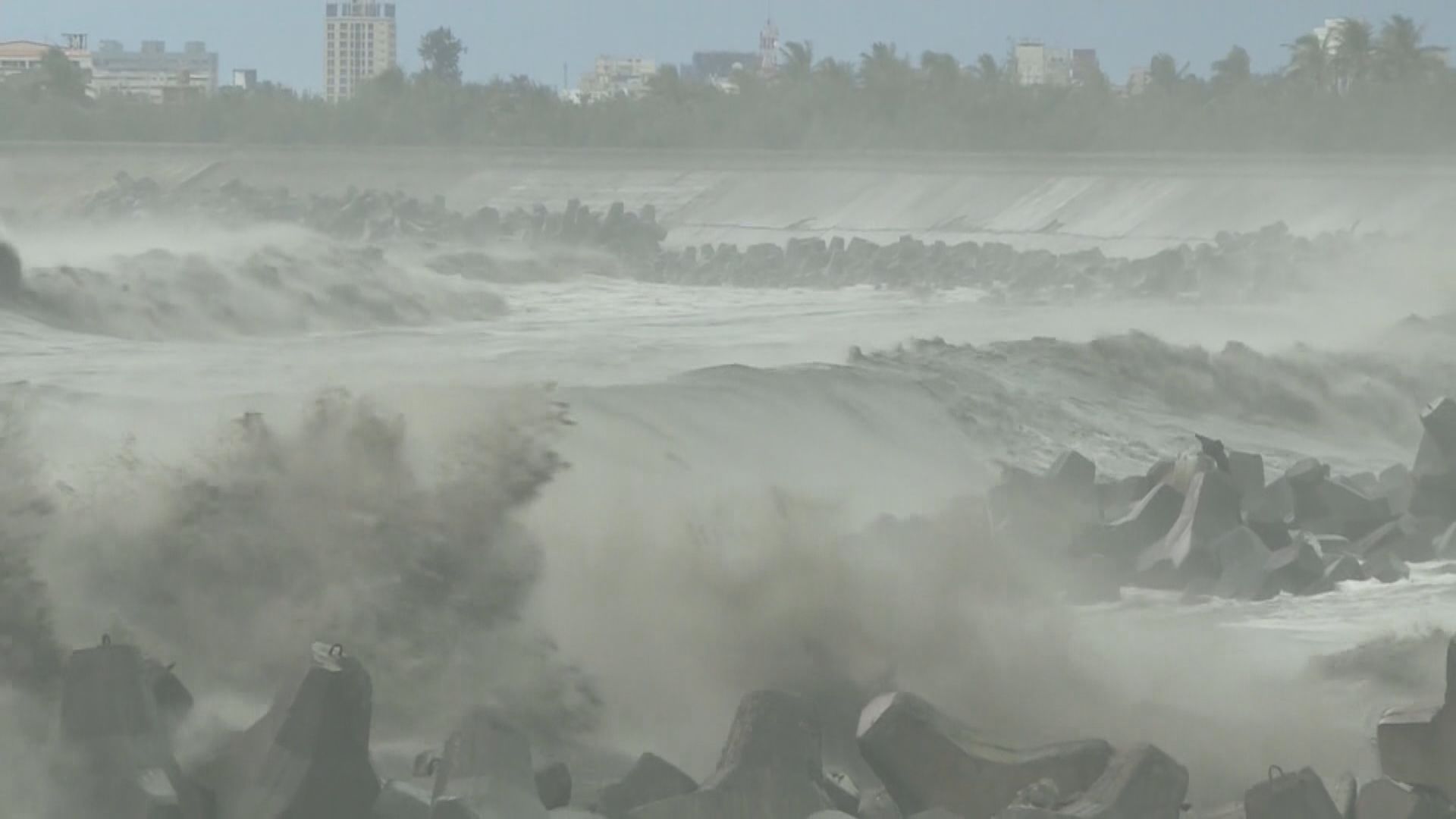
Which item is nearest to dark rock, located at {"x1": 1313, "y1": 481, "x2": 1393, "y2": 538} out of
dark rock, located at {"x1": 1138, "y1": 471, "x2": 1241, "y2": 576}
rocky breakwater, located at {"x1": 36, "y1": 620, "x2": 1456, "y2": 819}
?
dark rock, located at {"x1": 1138, "y1": 471, "x2": 1241, "y2": 576}

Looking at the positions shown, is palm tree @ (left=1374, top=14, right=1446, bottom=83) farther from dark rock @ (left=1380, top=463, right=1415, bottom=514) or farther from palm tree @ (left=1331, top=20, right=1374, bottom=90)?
dark rock @ (left=1380, top=463, right=1415, bottom=514)

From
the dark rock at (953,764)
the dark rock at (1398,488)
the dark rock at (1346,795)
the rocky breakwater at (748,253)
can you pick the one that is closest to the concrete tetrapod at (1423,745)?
the dark rock at (1346,795)

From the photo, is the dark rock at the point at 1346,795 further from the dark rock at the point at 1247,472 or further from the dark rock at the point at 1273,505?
the dark rock at the point at 1247,472

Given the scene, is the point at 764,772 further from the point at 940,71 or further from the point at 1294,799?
the point at 940,71

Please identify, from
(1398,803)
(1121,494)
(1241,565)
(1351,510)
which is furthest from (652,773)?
(1351,510)

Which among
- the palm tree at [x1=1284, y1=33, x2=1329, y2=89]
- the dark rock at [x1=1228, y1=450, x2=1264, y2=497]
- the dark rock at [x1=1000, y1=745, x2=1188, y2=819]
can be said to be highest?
the palm tree at [x1=1284, y1=33, x2=1329, y2=89]

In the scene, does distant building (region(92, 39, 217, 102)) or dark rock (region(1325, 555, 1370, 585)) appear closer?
dark rock (region(1325, 555, 1370, 585))

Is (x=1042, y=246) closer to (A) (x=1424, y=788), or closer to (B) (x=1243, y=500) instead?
(B) (x=1243, y=500)
